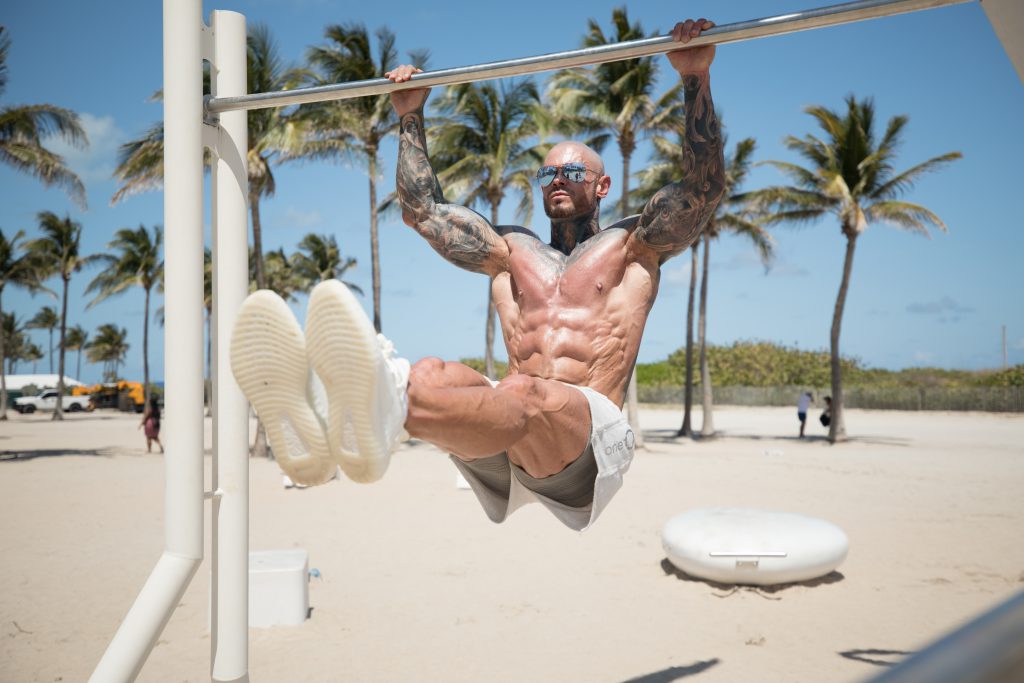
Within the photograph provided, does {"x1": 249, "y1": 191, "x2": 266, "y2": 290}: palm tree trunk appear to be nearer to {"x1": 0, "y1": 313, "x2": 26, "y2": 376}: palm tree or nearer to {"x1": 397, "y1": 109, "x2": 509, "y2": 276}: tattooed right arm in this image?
{"x1": 397, "y1": 109, "x2": 509, "y2": 276}: tattooed right arm

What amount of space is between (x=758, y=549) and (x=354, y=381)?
604 cm

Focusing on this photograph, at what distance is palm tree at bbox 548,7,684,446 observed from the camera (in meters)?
21.9

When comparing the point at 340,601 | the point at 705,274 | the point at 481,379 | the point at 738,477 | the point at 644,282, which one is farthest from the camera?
the point at 705,274

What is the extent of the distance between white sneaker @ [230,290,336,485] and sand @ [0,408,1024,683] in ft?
12.2

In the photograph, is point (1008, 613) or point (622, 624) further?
point (622, 624)

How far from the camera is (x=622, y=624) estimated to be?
6.60 m

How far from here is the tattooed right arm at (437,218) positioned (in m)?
3.71

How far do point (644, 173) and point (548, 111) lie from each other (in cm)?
461

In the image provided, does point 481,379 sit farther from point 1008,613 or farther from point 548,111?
point 548,111

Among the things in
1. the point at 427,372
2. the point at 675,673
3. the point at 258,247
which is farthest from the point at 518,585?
the point at 258,247

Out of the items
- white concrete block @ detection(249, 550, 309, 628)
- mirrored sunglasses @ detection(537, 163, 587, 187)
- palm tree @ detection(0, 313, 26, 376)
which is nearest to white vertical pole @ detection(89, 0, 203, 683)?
mirrored sunglasses @ detection(537, 163, 587, 187)

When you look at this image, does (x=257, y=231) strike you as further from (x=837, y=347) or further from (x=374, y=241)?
(x=837, y=347)

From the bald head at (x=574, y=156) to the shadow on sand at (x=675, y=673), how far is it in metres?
3.54

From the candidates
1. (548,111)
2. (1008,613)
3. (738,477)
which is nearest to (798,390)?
(548,111)
